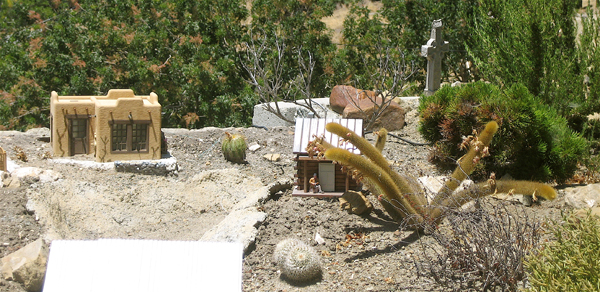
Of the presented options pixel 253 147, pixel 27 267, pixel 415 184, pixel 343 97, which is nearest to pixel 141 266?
pixel 27 267

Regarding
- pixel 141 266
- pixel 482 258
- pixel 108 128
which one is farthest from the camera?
pixel 108 128

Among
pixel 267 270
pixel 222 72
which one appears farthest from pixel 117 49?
pixel 267 270

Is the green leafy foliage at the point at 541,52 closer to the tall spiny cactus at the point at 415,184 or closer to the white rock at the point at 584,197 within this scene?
the white rock at the point at 584,197

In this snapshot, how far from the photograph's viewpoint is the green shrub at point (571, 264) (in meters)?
4.18

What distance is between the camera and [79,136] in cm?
932

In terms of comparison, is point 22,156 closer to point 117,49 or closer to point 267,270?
point 267,270

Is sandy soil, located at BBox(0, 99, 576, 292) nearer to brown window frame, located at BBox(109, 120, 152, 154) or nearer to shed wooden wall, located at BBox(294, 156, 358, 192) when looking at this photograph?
shed wooden wall, located at BBox(294, 156, 358, 192)

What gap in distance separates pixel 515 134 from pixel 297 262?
3.86 metres

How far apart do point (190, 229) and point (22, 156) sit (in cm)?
327

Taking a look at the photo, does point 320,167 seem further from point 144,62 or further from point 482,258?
point 144,62

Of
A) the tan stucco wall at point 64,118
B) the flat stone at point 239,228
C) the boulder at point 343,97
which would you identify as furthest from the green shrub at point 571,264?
the tan stucco wall at point 64,118

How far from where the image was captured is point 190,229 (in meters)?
7.18

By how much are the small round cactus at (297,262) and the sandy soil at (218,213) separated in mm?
104

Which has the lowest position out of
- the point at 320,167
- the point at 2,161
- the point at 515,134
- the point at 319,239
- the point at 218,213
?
the point at 218,213
